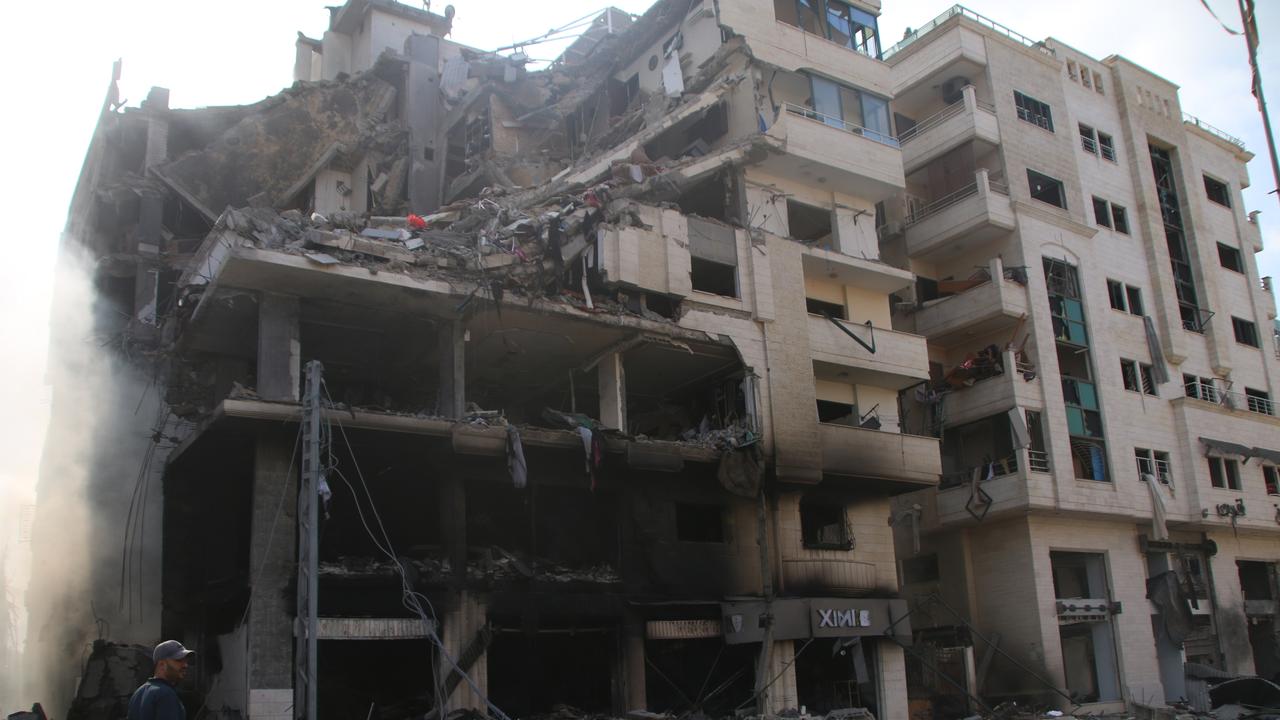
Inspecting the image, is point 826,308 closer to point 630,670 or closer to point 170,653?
point 630,670

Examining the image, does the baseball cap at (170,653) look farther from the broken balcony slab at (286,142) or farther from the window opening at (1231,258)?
the window opening at (1231,258)

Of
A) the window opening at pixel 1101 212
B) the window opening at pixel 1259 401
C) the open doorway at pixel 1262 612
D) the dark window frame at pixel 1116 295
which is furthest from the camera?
the window opening at pixel 1259 401

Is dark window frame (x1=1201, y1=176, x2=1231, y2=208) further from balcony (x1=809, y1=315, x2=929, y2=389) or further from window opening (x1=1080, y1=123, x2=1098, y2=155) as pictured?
balcony (x1=809, y1=315, x2=929, y2=389)

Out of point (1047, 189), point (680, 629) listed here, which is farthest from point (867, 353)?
point (1047, 189)

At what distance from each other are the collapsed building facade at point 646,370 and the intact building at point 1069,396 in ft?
0.60

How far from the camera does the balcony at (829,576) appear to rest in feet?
102

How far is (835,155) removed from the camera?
36.0 metres

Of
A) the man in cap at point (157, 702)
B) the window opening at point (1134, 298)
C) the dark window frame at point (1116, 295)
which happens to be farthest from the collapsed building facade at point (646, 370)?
the man in cap at point (157, 702)

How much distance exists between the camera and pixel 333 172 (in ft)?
142

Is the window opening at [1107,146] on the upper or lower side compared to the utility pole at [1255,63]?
upper

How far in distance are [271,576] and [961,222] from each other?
2644 cm

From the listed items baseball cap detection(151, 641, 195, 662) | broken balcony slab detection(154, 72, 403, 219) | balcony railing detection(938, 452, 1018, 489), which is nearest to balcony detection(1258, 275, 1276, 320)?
balcony railing detection(938, 452, 1018, 489)

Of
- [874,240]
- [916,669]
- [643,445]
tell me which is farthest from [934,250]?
[643,445]

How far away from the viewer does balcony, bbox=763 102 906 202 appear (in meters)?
35.1
